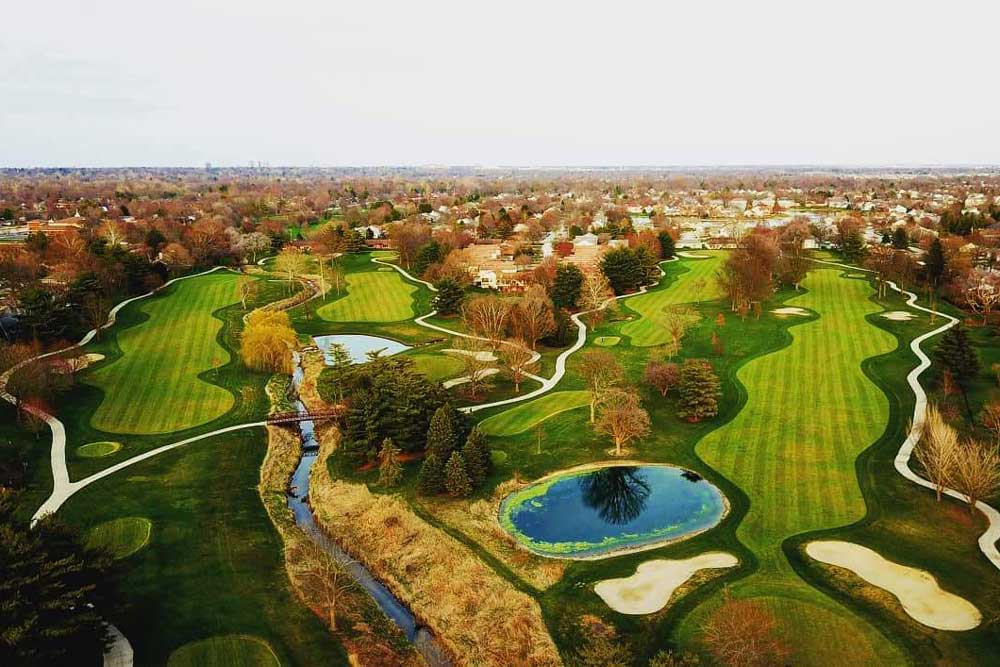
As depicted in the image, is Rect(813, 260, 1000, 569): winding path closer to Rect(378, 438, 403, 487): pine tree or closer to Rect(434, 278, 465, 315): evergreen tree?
Rect(378, 438, 403, 487): pine tree

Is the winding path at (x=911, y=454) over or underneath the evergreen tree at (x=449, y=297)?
underneath

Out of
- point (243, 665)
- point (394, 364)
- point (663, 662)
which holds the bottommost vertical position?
point (243, 665)

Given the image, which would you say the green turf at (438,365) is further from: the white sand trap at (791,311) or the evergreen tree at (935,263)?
the evergreen tree at (935,263)

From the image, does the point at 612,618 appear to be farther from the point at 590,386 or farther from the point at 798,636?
the point at 590,386

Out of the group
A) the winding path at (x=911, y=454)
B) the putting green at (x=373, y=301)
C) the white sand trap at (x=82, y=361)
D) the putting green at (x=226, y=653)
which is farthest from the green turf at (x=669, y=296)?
the white sand trap at (x=82, y=361)

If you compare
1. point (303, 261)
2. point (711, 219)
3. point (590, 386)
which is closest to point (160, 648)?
point (590, 386)
